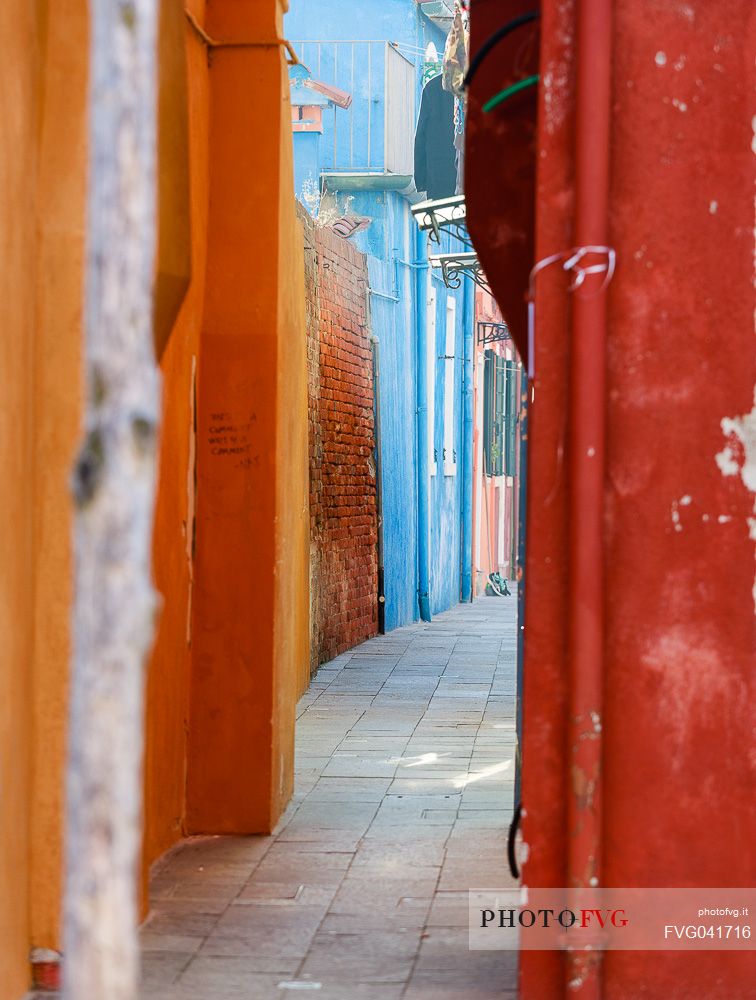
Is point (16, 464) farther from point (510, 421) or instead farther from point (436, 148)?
point (510, 421)

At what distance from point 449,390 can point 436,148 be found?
11.5 feet

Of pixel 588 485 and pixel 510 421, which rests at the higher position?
pixel 510 421

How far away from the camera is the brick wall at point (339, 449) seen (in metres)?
12.3

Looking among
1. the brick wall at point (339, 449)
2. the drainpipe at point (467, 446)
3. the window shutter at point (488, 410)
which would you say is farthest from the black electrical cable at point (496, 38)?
the window shutter at point (488, 410)

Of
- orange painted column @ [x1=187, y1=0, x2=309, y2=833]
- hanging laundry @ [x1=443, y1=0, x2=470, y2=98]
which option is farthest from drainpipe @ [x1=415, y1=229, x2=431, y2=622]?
orange painted column @ [x1=187, y1=0, x2=309, y2=833]

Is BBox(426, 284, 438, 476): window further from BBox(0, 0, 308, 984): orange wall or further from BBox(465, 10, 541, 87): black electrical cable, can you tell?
BBox(465, 10, 541, 87): black electrical cable

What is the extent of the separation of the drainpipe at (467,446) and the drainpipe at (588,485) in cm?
1621

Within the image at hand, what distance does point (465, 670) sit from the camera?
12.4 m

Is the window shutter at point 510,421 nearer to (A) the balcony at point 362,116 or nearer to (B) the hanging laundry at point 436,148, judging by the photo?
(B) the hanging laundry at point 436,148

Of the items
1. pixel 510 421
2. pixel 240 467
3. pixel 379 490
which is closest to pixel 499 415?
pixel 510 421

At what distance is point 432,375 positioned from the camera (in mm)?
18391

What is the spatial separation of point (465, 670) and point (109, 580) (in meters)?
10.4

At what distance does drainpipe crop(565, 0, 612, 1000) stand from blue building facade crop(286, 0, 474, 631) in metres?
11.0

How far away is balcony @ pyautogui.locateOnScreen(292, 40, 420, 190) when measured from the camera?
54.7 feet
